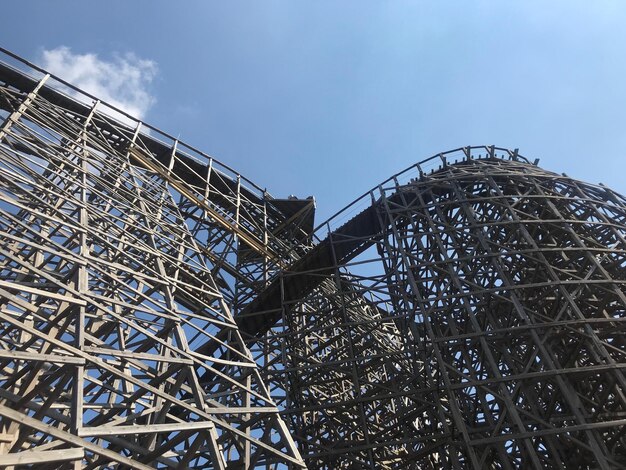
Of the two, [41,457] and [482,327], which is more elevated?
[482,327]

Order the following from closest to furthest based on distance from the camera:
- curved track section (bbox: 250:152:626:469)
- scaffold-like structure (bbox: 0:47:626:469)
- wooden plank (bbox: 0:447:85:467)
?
wooden plank (bbox: 0:447:85:467) < scaffold-like structure (bbox: 0:47:626:469) < curved track section (bbox: 250:152:626:469)

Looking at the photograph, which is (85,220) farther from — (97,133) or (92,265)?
(97,133)

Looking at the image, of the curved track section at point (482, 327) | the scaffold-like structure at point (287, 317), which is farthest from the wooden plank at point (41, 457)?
the curved track section at point (482, 327)

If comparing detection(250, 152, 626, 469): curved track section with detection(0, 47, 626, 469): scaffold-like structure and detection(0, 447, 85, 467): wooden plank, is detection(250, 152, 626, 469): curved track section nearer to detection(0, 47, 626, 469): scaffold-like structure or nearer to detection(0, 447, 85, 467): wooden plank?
detection(0, 47, 626, 469): scaffold-like structure

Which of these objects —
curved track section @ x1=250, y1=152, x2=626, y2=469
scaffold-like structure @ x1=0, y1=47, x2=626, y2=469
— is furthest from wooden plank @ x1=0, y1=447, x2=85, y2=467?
curved track section @ x1=250, y1=152, x2=626, y2=469

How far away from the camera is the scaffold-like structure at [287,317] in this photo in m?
6.55


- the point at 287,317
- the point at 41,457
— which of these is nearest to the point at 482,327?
the point at 287,317

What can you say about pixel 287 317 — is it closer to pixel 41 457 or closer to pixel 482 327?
pixel 482 327

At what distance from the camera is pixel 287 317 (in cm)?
1502

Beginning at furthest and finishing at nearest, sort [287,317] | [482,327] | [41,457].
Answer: [287,317] < [482,327] < [41,457]

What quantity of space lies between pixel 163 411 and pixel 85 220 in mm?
3637

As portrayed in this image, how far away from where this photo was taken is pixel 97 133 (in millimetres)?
15391

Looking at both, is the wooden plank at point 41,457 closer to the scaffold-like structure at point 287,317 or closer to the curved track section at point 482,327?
the scaffold-like structure at point 287,317

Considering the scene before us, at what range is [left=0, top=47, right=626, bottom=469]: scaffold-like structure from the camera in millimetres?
6555
